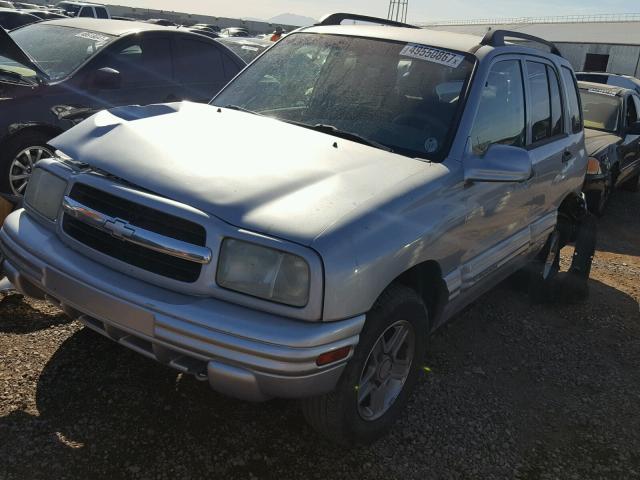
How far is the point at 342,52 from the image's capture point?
3568mm

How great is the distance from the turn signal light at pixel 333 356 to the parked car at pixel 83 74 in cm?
296

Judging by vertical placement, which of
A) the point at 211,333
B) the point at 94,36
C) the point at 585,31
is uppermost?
the point at 585,31

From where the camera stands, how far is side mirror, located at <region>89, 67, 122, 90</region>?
518cm

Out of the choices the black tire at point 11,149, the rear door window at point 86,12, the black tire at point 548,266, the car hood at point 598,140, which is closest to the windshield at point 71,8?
the rear door window at point 86,12

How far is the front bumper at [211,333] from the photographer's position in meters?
2.14

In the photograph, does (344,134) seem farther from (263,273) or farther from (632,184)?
(632,184)

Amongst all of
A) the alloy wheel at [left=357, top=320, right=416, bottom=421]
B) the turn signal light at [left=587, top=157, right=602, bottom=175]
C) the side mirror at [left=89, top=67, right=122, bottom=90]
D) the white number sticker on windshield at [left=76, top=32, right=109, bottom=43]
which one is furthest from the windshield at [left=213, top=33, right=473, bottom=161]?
the turn signal light at [left=587, top=157, right=602, bottom=175]

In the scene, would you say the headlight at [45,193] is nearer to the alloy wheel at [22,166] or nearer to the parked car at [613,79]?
the alloy wheel at [22,166]

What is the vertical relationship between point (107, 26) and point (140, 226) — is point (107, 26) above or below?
above

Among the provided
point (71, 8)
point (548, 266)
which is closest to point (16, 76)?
point (548, 266)

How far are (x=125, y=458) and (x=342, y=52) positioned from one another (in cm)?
253

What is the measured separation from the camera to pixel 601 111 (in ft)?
28.3

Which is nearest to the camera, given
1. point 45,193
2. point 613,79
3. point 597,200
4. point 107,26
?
point 45,193

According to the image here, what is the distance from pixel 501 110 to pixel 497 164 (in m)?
0.66
